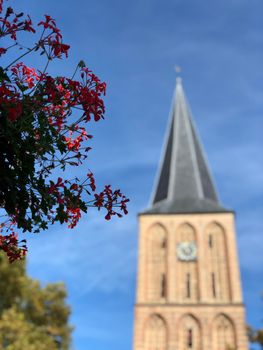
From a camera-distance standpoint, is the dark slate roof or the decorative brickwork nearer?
the decorative brickwork

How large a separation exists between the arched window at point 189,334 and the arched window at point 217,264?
2.18 metres

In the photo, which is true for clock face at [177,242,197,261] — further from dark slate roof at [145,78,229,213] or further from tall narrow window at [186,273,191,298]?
dark slate roof at [145,78,229,213]

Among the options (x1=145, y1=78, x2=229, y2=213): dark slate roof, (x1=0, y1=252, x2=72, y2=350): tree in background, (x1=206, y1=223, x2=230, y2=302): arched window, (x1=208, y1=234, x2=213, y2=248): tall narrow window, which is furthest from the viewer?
(x1=145, y1=78, x2=229, y2=213): dark slate roof

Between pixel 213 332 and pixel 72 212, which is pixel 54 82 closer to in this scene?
pixel 72 212

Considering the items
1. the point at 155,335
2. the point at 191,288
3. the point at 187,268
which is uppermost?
the point at 187,268

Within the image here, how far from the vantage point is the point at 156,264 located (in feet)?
116

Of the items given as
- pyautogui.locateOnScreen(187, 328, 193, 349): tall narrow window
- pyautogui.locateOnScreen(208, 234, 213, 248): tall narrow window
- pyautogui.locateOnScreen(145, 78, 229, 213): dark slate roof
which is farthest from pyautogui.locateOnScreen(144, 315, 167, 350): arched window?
pyautogui.locateOnScreen(145, 78, 229, 213): dark slate roof

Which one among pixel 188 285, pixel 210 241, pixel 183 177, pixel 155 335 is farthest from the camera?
pixel 183 177

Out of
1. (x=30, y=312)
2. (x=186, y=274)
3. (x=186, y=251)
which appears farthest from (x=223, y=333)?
(x=30, y=312)

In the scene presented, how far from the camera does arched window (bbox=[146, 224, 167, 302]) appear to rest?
34.0 meters

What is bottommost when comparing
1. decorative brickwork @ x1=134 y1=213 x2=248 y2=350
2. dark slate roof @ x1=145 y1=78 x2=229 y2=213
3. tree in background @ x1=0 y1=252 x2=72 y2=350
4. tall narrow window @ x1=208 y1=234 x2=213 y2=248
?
tree in background @ x1=0 y1=252 x2=72 y2=350

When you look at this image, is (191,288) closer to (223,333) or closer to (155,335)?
(223,333)

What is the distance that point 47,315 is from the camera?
75.1 ft

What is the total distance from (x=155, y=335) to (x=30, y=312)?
1245cm
